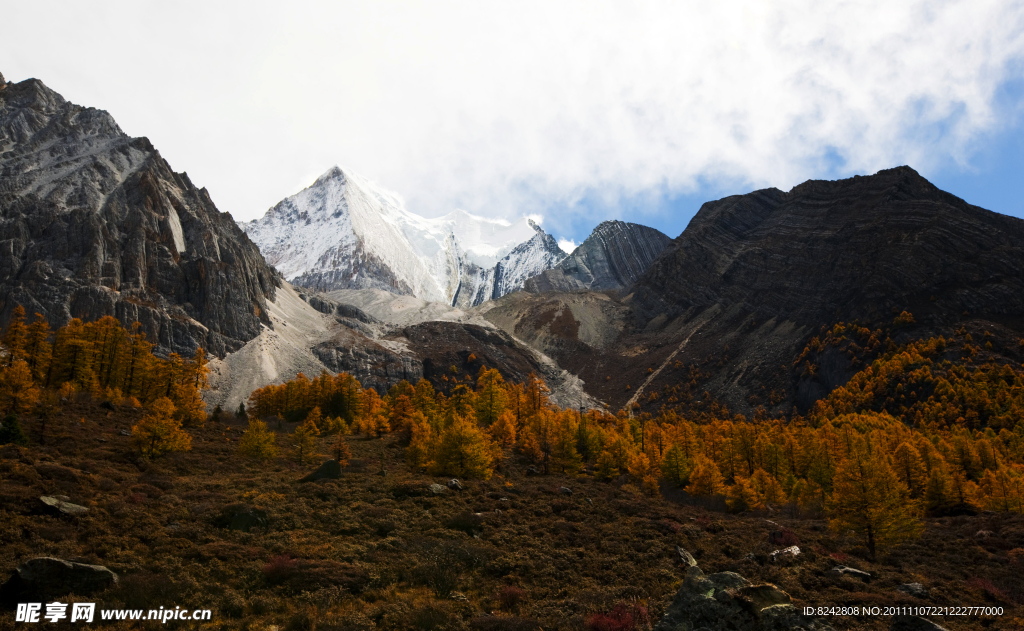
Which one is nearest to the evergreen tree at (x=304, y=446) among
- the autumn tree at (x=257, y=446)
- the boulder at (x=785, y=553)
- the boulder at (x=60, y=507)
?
the autumn tree at (x=257, y=446)

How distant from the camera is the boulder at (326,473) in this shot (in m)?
40.6

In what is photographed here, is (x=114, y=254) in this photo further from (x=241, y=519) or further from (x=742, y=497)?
(x=742, y=497)

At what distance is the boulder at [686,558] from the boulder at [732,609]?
39.3 ft

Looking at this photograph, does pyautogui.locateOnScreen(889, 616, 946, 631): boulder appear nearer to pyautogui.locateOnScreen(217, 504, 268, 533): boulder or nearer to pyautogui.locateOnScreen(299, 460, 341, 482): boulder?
pyautogui.locateOnScreen(217, 504, 268, 533): boulder

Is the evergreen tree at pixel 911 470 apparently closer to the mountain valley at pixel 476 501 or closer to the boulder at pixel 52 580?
the mountain valley at pixel 476 501

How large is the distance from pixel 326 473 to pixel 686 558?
27.4 m

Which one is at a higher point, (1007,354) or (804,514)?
(1007,354)

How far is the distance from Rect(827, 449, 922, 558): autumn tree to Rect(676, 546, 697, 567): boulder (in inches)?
559

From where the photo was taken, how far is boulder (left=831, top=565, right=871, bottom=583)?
26.7 meters

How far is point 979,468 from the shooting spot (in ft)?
229

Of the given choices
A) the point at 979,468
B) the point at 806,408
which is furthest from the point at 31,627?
the point at 806,408

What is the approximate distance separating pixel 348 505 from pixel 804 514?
48.2 metres

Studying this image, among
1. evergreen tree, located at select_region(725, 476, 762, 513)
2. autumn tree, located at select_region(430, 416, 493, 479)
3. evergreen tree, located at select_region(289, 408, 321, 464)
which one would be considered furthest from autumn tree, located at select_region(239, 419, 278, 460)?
evergreen tree, located at select_region(725, 476, 762, 513)

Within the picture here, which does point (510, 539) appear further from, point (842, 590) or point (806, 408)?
point (806, 408)
